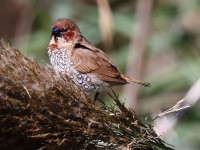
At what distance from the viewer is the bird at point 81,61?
15.3ft

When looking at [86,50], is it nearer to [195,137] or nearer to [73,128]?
[73,128]

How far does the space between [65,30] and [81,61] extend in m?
0.30

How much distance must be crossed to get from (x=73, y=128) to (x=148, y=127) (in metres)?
0.40

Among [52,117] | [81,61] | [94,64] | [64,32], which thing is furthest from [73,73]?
[52,117]

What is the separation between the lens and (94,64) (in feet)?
15.8

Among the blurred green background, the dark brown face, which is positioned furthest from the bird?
the blurred green background

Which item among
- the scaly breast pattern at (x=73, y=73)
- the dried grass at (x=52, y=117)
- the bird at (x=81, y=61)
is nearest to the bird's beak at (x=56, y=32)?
the bird at (x=81, y=61)

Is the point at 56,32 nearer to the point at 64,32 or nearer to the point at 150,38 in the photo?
the point at 64,32

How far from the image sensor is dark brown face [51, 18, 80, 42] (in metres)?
4.76

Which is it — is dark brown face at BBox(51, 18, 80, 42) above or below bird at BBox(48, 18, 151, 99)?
above

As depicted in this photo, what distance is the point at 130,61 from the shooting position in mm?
6500

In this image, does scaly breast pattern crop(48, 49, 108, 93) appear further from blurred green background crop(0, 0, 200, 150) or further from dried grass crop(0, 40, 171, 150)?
blurred green background crop(0, 0, 200, 150)

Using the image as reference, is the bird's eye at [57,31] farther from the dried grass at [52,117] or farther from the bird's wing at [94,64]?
the dried grass at [52,117]

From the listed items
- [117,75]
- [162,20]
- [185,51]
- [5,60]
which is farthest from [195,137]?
[5,60]
